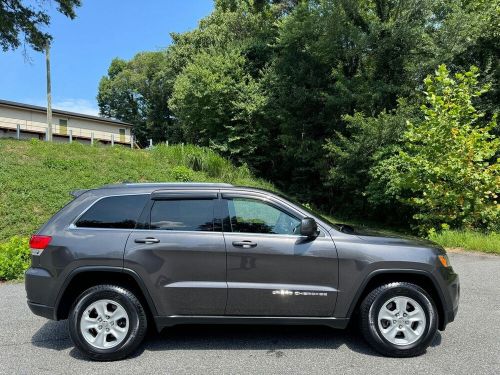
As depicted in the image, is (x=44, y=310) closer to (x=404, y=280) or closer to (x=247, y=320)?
(x=247, y=320)

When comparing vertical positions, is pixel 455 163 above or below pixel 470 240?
above

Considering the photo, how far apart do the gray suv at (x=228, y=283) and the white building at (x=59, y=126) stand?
3436 centimetres

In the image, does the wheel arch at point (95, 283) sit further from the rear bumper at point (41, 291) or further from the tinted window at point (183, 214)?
the tinted window at point (183, 214)

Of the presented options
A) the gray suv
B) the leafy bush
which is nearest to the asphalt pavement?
the gray suv

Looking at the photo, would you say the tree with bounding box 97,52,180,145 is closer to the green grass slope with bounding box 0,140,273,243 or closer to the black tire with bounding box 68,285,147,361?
the green grass slope with bounding box 0,140,273,243

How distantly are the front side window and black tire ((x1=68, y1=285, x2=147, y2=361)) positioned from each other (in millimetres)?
1243

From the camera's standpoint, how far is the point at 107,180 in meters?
15.0

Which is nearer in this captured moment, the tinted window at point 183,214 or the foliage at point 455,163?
the tinted window at point 183,214

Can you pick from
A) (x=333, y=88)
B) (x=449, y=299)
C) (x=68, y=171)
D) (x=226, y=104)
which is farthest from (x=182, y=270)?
(x=226, y=104)

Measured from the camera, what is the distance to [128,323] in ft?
14.4

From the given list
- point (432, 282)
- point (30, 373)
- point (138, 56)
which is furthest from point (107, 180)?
point (138, 56)

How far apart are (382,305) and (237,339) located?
5.24 feet

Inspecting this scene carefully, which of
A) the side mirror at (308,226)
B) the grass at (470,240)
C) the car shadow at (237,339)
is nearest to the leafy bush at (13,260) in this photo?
the car shadow at (237,339)

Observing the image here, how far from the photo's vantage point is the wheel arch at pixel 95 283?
4.39 meters
